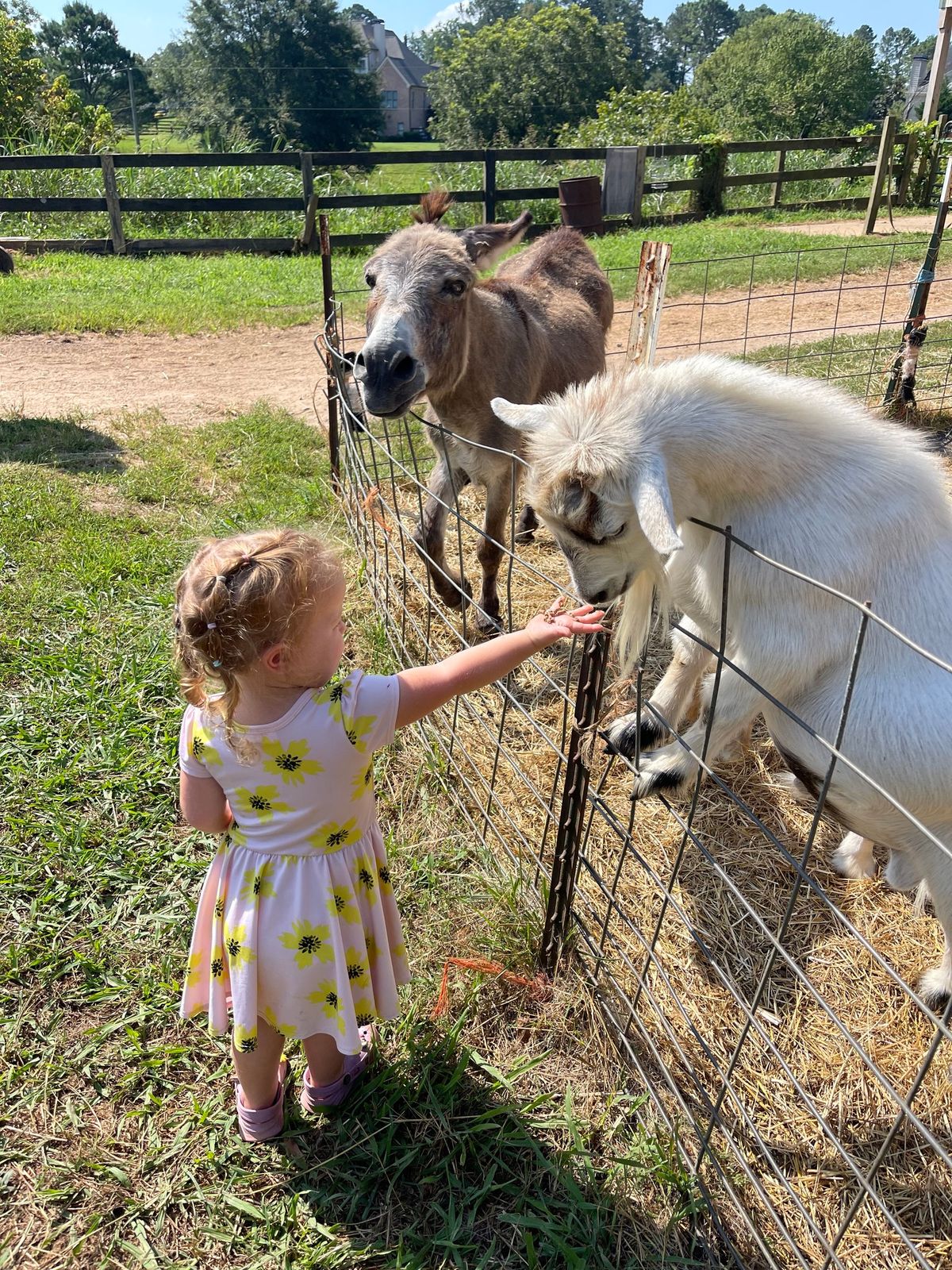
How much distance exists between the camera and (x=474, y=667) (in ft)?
6.19

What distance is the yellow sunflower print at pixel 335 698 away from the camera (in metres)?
1.79

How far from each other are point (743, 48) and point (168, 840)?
8240 centimetres

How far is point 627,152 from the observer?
16438 millimetres

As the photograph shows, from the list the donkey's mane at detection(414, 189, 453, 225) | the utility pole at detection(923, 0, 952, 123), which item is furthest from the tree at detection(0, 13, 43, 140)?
the donkey's mane at detection(414, 189, 453, 225)

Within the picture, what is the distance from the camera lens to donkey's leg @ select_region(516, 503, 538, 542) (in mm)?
5504

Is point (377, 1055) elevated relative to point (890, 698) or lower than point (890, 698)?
lower

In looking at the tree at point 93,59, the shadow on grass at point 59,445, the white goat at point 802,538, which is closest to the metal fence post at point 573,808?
the white goat at point 802,538

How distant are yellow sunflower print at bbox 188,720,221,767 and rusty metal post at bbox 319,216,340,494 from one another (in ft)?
11.4

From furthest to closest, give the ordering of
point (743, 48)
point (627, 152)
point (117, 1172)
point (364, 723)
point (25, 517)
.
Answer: point (743, 48), point (627, 152), point (25, 517), point (117, 1172), point (364, 723)

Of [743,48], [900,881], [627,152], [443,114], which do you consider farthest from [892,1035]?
[743,48]

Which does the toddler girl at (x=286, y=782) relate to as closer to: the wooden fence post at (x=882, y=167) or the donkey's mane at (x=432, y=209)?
the donkey's mane at (x=432, y=209)

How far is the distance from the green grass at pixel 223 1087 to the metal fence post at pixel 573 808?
12 centimetres

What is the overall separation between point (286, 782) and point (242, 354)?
27.5ft

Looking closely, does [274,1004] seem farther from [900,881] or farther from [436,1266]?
[900,881]
